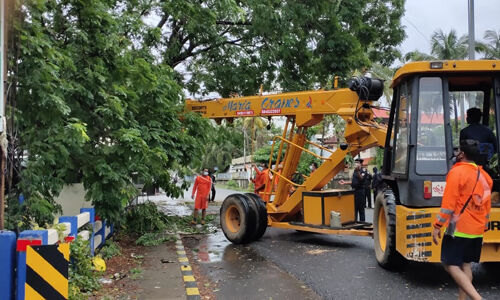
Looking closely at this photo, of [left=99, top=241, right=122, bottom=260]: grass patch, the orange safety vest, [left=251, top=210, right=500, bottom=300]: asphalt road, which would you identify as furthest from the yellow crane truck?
[left=99, top=241, right=122, bottom=260]: grass patch

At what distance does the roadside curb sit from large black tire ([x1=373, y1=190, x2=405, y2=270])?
271cm

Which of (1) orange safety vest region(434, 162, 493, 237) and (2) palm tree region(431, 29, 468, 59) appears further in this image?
(2) palm tree region(431, 29, 468, 59)

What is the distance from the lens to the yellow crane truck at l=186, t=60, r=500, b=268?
618 cm

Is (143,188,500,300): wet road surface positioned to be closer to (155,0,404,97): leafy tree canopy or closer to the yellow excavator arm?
the yellow excavator arm

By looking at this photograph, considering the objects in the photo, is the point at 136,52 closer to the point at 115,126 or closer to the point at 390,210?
the point at 115,126

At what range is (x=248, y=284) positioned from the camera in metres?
6.71

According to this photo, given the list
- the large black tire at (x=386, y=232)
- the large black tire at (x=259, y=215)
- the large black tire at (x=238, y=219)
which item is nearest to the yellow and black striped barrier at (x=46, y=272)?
the large black tire at (x=386, y=232)

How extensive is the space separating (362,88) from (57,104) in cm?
→ 514

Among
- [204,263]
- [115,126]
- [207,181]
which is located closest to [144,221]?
[207,181]

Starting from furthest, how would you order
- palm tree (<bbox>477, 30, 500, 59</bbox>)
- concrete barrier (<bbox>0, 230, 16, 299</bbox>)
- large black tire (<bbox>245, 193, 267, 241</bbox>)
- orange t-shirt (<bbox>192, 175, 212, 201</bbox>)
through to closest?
palm tree (<bbox>477, 30, 500, 59</bbox>) → orange t-shirt (<bbox>192, 175, 212, 201</bbox>) → large black tire (<bbox>245, 193, 267, 241</bbox>) → concrete barrier (<bbox>0, 230, 16, 299</bbox>)

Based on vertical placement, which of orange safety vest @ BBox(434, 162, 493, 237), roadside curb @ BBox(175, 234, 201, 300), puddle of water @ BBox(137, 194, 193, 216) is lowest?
puddle of water @ BBox(137, 194, 193, 216)

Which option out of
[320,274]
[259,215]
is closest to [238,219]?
[259,215]

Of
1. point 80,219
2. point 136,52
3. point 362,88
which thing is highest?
point 136,52

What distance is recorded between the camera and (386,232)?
22.6ft
